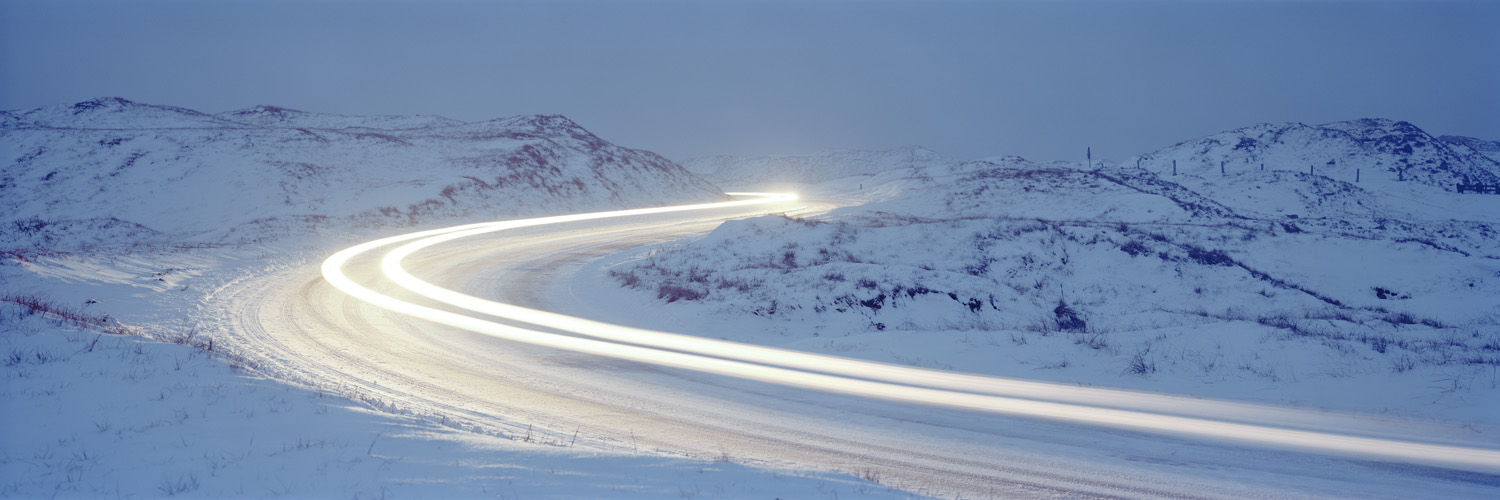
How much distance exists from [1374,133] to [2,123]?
467 feet

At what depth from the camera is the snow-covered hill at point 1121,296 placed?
961 centimetres

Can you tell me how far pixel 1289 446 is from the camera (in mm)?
6730

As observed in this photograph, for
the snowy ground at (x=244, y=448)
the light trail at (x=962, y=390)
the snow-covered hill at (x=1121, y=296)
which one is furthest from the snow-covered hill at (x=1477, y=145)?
the snowy ground at (x=244, y=448)

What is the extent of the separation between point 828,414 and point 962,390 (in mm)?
1973

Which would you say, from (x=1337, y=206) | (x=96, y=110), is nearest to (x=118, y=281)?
(x=96, y=110)

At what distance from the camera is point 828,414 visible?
26.1 feet

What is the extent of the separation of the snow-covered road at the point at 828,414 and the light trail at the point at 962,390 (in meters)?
0.03

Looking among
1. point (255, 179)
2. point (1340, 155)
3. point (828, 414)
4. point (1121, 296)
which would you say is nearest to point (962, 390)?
point (828, 414)

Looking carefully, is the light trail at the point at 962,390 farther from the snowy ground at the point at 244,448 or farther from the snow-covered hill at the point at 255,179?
the snow-covered hill at the point at 255,179

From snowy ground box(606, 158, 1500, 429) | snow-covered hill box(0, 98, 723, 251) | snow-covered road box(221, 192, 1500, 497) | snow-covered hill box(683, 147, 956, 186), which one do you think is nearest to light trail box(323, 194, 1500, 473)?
snow-covered road box(221, 192, 1500, 497)

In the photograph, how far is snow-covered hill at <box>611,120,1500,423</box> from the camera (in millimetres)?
9609

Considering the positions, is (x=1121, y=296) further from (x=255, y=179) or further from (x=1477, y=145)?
(x=1477, y=145)

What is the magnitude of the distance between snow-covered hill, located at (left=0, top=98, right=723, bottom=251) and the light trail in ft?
64.0

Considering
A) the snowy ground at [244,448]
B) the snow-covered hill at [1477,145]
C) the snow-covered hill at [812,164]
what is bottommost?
the snow-covered hill at [1477,145]
